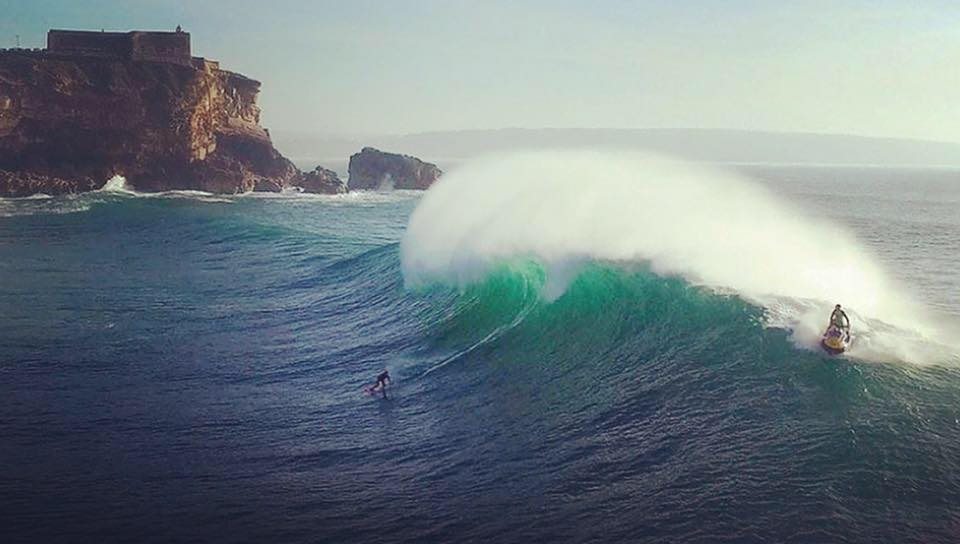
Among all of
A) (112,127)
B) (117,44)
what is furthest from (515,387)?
(117,44)

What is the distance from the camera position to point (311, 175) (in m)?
69.6

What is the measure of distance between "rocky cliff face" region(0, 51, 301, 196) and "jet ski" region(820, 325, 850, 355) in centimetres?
5334

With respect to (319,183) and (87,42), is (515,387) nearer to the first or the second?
(319,183)

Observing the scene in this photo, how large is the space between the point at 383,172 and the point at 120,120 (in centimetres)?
2974

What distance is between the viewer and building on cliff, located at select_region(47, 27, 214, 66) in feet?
197

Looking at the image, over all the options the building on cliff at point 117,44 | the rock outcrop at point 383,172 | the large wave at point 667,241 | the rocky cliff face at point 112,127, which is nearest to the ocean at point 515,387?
the large wave at point 667,241

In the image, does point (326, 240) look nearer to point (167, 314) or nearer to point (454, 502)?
point (167, 314)

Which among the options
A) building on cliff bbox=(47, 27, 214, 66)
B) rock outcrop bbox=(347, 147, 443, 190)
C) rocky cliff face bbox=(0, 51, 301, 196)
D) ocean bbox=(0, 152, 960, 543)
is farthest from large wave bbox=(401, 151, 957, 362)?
rock outcrop bbox=(347, 147, 443, 190)

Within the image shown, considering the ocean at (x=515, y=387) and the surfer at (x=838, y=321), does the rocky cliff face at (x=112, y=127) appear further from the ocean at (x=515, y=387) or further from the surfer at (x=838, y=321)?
the surfer at (x=838, y=321)

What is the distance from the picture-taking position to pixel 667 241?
1891 centimetres

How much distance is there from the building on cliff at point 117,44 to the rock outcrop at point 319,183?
13565 mm

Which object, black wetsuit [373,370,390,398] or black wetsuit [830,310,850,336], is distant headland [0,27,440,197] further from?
black wetsuit [830,310,850,336]

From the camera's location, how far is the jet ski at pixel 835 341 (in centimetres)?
1293

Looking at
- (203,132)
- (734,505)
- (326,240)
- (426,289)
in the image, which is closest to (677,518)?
(734,505)
